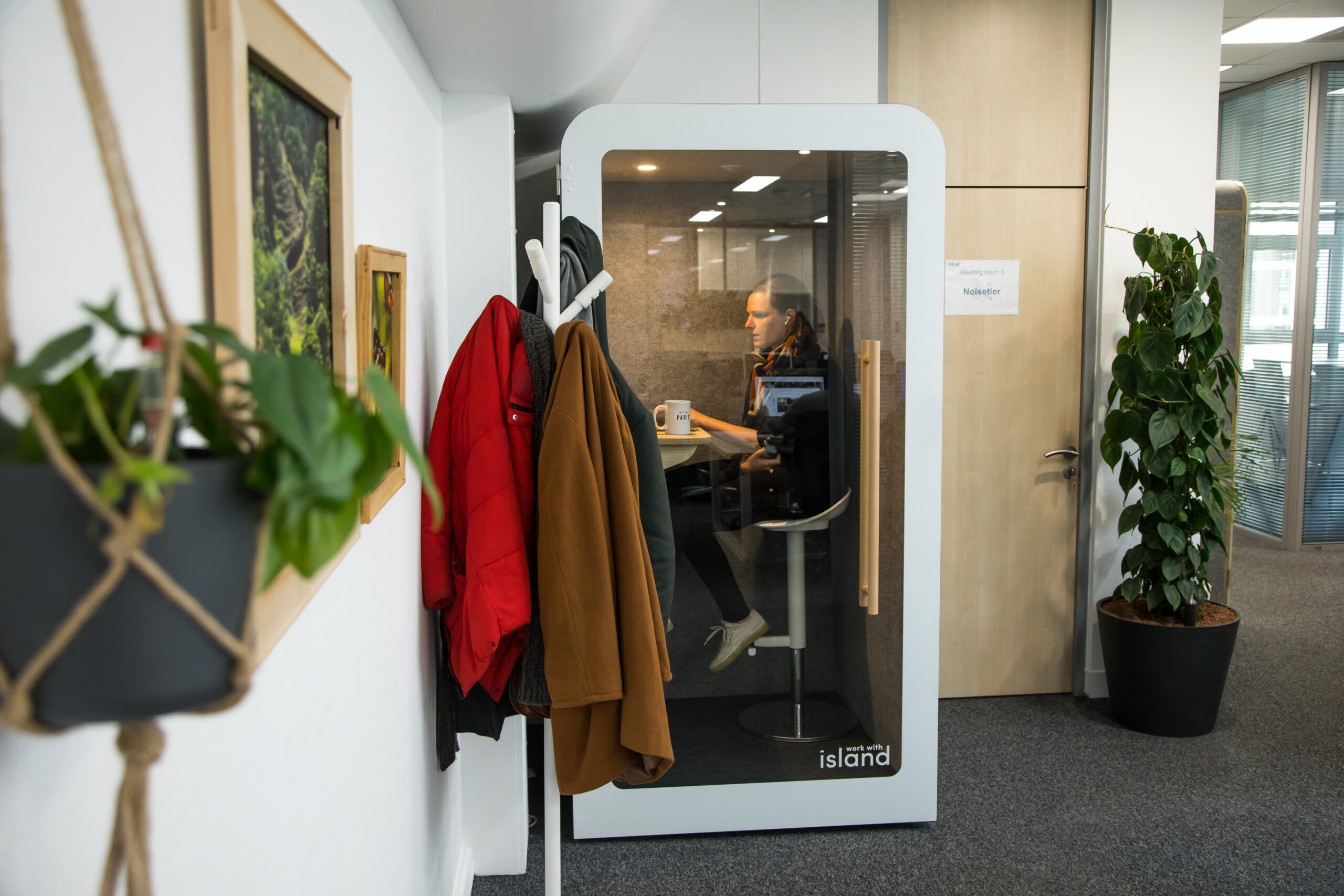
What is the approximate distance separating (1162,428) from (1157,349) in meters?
0.27

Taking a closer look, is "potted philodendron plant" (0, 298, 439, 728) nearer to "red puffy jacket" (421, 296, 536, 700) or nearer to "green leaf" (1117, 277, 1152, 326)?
"red puffy jacket" (421, 296, 536, 700)

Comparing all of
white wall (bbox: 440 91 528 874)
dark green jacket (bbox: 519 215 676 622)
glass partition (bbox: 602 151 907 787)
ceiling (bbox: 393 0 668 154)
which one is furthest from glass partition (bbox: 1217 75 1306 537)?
white wall (bbox: 440 91 528 874)

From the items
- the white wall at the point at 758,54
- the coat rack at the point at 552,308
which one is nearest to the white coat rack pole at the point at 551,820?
the coat rack at the point at 552,308

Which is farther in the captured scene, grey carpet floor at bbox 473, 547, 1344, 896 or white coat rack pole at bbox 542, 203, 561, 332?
grey carpet floor at bbox 473, 547, 1344, 896

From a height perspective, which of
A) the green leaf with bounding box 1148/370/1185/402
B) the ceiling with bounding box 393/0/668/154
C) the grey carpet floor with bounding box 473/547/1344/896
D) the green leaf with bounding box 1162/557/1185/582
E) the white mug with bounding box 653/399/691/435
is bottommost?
the grey carpet floor with bounding box 473/547/1344/896

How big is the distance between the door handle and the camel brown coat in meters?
0.83

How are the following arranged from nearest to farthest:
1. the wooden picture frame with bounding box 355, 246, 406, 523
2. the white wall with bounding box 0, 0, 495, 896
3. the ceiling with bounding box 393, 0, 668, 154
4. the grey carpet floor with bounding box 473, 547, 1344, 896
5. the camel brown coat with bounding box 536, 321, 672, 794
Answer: the white wall with bounding box 0, 0, 495, 896 < the wooden picture frame with bounding box 355, 246, 406, 523 < the ceiling with bounding box 393, 0, 668, 154 < the camel brown coat with bounding box 536, 321, 672, 794 < the grey carpet floor with bounding box 473, 547, 1344, 896

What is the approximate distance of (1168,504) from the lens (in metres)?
3.11

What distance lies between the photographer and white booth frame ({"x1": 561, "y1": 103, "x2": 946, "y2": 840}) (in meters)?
2.33

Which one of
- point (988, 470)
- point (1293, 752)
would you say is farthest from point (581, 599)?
point (1293, 752)

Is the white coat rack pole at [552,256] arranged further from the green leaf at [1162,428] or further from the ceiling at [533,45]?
the green leaf at [1162,428]

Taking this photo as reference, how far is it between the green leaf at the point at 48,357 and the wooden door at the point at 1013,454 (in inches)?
128

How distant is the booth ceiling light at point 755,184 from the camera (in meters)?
2.39

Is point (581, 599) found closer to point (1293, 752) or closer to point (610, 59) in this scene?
point (610, 59)
